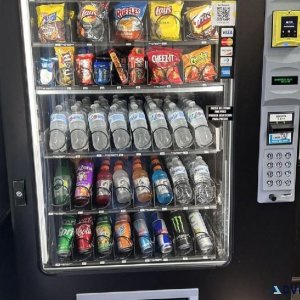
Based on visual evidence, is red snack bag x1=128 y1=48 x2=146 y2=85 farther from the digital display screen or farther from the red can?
the red can

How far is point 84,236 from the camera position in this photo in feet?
6.41

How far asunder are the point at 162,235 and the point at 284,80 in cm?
86


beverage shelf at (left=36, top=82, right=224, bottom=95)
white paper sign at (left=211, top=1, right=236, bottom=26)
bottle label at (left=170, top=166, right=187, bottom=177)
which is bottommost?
bottle label at (left=170, top=166, right=187, bottom=177)

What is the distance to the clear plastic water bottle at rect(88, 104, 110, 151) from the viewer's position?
6.11 feet

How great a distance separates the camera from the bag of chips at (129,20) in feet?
5.95

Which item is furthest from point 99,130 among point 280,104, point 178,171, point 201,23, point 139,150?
point 280,104

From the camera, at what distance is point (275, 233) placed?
1.87 metres

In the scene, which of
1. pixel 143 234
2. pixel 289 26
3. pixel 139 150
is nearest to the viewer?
pixel 289 26

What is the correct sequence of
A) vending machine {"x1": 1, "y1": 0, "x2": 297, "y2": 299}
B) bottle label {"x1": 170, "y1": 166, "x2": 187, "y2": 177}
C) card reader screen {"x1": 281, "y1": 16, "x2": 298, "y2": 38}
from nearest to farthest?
card reader screen {"x1": 281, "y1": 16, "x2": 298, "y2": 38} → vending machine {"x1": 1, "y1": 0, "x2": 297, "y2": 299} → bottle label {"x1": 170, "y1": 166, "x2": 187, "y2": 177}

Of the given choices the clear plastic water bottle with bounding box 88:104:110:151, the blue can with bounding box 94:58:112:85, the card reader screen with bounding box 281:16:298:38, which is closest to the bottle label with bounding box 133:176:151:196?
the clear plastic water bottle with bounding box 88:104:110:151

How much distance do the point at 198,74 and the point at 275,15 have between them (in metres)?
0.40

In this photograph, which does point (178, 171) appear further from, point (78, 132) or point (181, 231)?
point (78, 132)

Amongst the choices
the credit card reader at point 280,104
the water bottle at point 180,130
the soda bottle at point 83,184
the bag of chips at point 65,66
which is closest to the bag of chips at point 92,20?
the bag of chips at point 65,66

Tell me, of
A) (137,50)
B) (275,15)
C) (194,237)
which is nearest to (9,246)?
(194,237)
